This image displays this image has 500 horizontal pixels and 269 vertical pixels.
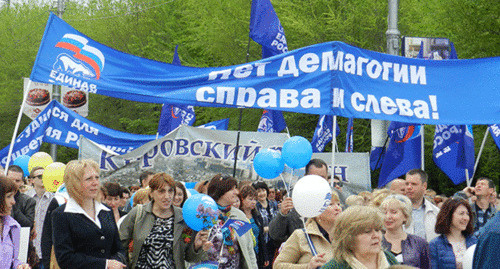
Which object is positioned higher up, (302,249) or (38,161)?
(38,161)

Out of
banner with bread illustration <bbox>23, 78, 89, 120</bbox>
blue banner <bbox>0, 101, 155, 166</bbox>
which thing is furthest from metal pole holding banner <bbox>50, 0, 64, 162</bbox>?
blue banner <bbox>0, 101, 155, 166</bbox>

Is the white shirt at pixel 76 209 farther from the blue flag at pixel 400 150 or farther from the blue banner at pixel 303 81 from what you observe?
the blue flag at pixel 400 150

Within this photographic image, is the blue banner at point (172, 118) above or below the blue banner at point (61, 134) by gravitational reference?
above

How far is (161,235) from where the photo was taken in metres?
7.39

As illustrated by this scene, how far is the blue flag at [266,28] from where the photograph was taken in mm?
13156

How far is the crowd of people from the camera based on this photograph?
5.11m

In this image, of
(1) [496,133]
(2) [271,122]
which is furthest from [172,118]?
(1) [496,133]

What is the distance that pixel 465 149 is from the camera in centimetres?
1434

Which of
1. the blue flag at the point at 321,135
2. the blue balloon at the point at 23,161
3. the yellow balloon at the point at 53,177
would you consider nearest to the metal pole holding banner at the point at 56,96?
the blue flag at the point at 321,135

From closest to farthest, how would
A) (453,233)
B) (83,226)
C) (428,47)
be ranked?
(83,226)
(453,233)
(428,47)

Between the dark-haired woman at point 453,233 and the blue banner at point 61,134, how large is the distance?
8.99 metres

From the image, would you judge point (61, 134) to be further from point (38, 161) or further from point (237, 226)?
point (237, 226)

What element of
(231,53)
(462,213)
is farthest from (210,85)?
(231,53)

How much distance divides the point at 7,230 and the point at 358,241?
10.3 feet
